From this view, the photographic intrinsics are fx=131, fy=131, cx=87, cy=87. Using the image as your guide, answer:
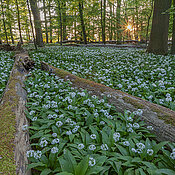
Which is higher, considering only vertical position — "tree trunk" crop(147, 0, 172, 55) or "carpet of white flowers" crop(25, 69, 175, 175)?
"tree trunk" crop(147, 0, 172, 55)

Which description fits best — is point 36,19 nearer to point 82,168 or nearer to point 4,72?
point 4,72

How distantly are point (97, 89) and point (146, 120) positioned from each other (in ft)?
5.31

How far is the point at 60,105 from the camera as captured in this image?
332 cm

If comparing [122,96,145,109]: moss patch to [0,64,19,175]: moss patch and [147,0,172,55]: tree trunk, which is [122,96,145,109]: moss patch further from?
[147,0,172,55]: tree trunk

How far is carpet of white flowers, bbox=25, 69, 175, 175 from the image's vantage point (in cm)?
174

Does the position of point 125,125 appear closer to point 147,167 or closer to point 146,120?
point 146,120

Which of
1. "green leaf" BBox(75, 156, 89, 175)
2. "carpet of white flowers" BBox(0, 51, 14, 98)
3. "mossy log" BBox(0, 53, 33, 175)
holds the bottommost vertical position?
"green leaf" BBox(75, 156, 89, 175)

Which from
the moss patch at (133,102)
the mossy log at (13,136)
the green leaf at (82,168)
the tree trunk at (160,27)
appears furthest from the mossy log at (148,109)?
the tree trunk at (160,27)

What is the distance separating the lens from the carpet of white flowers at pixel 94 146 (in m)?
1.74

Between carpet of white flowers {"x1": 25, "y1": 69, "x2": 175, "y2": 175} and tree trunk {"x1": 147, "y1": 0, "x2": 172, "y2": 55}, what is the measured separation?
30.0 feet

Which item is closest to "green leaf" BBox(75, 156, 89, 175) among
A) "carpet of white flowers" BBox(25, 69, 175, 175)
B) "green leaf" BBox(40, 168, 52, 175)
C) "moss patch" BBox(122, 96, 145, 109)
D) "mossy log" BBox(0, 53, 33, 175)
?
"carpet of white flowers" BBox(25, 69, 175, 175)

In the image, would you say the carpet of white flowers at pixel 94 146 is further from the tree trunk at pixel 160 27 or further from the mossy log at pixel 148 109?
the tree trunk at pixel 160 27

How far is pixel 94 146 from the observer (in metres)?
1.97

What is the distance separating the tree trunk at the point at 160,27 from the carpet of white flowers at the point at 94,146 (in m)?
9.13
